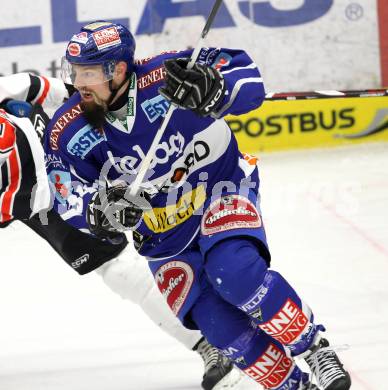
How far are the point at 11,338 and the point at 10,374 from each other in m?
0.31

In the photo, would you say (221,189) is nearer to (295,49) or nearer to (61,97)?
(61,97)

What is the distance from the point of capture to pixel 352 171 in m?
6.20

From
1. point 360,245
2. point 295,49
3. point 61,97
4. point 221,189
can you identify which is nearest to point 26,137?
point 61,97

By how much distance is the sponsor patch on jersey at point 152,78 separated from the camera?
2924mm

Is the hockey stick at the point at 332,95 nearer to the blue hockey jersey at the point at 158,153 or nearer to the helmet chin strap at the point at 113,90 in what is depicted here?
the blue hockey jersey at the point at 158,153

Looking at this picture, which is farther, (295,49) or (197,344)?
(295,49)

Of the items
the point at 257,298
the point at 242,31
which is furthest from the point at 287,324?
the point at 242,31

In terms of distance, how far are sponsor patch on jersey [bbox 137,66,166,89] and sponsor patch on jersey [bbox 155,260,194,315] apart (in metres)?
0.57

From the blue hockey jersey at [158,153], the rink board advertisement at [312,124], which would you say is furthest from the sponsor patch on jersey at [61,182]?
the rink board advertisement at [312,124]

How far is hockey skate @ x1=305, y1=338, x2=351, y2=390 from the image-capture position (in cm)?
278

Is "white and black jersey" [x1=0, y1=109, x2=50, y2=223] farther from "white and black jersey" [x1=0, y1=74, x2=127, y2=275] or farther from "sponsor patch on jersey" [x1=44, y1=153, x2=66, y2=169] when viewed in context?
"sponsor patch on jersey" [x1=44, y1=153, x2=66, y2=169]

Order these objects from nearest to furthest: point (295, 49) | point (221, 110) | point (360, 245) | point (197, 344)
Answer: point (221, 110) → point (197, 344) → point (360, 245) → point (295, 49)

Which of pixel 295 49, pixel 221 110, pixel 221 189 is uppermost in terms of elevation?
pixel 221 110

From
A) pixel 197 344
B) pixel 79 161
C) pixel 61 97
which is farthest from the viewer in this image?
pixel 61 97
